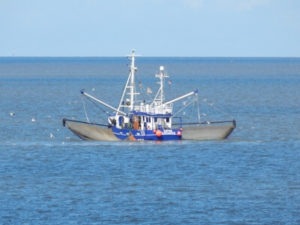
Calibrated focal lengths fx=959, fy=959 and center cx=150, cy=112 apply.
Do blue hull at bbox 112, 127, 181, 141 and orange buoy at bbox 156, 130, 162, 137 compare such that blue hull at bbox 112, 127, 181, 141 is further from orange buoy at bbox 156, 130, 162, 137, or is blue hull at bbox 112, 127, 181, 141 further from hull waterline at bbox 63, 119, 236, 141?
hull waterline at bbox 63, 119, 236, 141

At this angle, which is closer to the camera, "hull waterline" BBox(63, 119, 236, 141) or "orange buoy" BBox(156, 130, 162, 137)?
"orange buoy" BBox(156, 130, 162, 137)

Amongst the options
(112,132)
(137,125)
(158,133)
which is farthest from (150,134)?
(112,132)

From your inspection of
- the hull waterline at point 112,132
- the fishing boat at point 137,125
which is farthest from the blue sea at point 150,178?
the fishing boat at point 137,125

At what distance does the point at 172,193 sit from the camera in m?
58.4

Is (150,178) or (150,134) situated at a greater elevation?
(150,134)

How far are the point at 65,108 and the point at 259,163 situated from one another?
64.1 meters

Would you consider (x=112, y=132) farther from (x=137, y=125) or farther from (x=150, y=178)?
(x=150, y=178)

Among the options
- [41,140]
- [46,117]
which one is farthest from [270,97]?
[41,140]

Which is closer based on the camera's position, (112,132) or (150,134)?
(150,134)

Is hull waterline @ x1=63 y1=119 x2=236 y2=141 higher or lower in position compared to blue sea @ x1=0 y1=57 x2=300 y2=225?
higher

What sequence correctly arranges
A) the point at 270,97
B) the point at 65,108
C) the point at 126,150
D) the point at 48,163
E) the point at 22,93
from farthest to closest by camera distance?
1. the point at 22,93
2. the point at 270,97
3. the point at 65,108
4. the point at 126,150
5. the point at 48,163

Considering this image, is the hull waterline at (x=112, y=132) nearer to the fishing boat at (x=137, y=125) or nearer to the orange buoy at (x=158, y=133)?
the fishing boat at (x=137, y=125)

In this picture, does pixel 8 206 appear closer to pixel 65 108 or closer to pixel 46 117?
pixel 46 117

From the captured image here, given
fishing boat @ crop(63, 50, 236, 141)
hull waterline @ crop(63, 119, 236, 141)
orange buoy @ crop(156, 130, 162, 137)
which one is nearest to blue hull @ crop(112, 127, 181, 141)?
fishing boat @ crop(63, 50, 236, 141)
